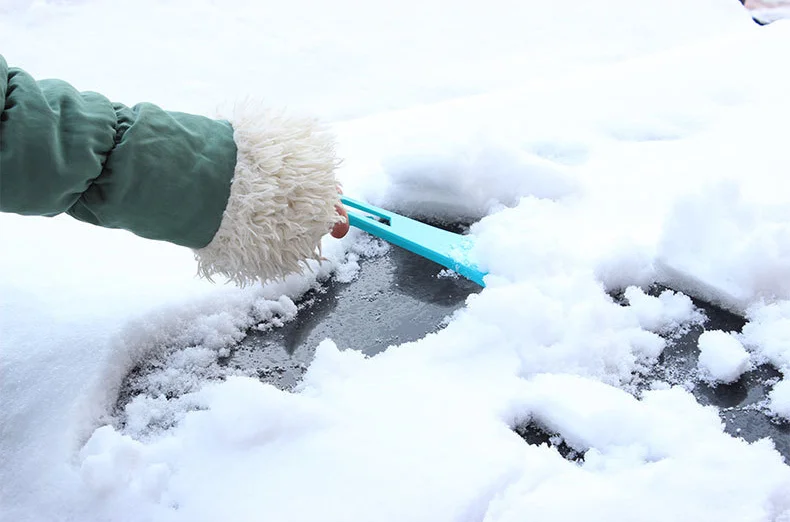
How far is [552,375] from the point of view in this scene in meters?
0.77

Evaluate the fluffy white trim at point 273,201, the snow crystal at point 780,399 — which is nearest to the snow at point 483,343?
the snow crystal at point 780,399

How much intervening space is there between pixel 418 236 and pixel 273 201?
295 mm

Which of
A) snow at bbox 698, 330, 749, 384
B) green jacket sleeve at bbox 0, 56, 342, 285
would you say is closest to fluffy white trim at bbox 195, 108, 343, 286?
green jacket sleeve at bbox 0, 56, 342, 285

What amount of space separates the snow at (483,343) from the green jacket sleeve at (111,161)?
0.62 ft

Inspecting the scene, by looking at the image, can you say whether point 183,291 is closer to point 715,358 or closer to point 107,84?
point 715,358

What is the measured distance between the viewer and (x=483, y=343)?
2.63 feet

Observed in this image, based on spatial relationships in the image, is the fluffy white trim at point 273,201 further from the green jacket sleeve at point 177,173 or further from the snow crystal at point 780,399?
the snow crystal at point 780,399

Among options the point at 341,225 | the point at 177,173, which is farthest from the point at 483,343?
the point at 177,173

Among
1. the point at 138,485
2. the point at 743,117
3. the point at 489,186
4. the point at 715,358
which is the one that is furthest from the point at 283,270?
the point at 743,117

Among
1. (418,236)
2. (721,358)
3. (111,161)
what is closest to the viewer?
(111,161)

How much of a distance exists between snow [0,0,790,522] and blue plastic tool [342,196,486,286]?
4 cm

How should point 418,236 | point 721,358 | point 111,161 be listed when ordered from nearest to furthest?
point 111,161 < point 721,358 < point 418,236

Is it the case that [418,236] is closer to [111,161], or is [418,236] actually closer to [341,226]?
[341,226]

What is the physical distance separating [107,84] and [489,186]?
987mm
